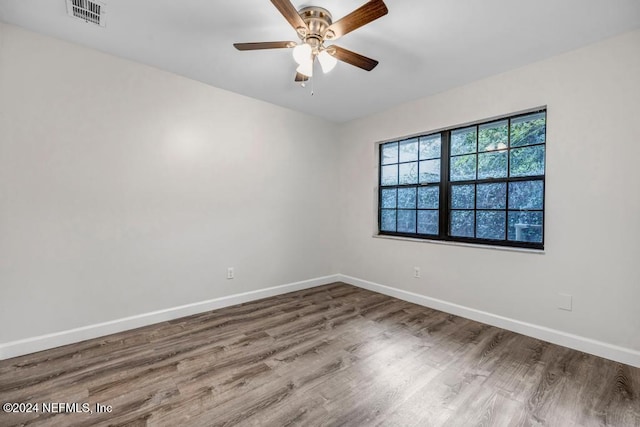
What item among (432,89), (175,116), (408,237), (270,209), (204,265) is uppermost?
(432,89)

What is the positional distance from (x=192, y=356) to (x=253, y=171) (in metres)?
2.23

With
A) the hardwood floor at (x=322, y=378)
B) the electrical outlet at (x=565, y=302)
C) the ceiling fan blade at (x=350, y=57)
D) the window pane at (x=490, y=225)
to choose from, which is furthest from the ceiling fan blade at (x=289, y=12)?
the electrical outlet at (x=565, y=302)

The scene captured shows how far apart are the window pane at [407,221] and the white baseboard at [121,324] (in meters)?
1.82

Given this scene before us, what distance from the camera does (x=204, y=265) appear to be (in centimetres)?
330

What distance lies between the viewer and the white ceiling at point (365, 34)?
6.57 ft

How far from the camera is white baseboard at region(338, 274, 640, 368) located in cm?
225

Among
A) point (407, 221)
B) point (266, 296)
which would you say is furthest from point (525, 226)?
point (266, 296)

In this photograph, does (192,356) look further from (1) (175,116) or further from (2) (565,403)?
(2) (565,403)

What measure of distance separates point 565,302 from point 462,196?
1.39m

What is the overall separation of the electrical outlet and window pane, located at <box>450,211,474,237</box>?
983mm

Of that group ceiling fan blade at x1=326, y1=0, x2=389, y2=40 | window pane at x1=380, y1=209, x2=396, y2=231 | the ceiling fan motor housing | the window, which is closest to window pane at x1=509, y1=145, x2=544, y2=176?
the window

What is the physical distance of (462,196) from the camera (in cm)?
336

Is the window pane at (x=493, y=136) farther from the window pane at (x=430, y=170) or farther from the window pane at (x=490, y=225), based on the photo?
the window pane at (x=490, y=225)

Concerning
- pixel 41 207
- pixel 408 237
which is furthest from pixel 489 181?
pixel 41 207
